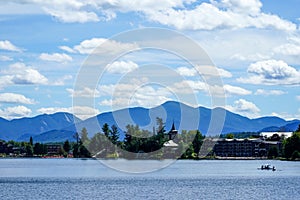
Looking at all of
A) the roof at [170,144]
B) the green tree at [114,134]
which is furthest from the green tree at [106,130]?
the roof at [170,144]

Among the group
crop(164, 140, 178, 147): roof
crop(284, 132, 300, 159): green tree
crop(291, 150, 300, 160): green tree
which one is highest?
crop(164, 140, 178, 147): roof

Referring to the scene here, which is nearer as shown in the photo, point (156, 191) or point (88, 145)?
point (156, 191)

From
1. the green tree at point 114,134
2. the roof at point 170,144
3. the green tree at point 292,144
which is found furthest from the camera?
the green tree at point 114,134

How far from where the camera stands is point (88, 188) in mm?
73375

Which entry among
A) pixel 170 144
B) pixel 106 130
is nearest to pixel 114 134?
pixel 106 130

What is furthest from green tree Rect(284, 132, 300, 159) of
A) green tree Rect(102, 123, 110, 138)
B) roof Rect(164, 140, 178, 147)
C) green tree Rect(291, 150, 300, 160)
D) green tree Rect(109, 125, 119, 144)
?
green tree Rect(102, 123, 110, 138)

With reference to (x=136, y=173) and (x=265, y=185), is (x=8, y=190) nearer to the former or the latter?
(x=265, y=185)

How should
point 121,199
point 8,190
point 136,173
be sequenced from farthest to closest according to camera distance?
point 136,173
point 8,190
point 121,199

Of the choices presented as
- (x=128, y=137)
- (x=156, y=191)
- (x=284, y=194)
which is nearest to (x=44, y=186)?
(x=156, y=191)

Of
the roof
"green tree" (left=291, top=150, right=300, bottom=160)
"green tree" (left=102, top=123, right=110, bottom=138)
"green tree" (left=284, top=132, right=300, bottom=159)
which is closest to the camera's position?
"green tree" (left=284, top=132, right=300, bottom=159)

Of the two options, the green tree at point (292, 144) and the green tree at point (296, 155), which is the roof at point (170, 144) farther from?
the green tree at point (296, 155)

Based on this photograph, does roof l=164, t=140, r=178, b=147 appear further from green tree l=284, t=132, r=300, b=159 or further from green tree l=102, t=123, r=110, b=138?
green tree l=284, t=132, r=300, b=159

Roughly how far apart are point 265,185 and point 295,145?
8478cm

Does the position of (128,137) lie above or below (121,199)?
above
